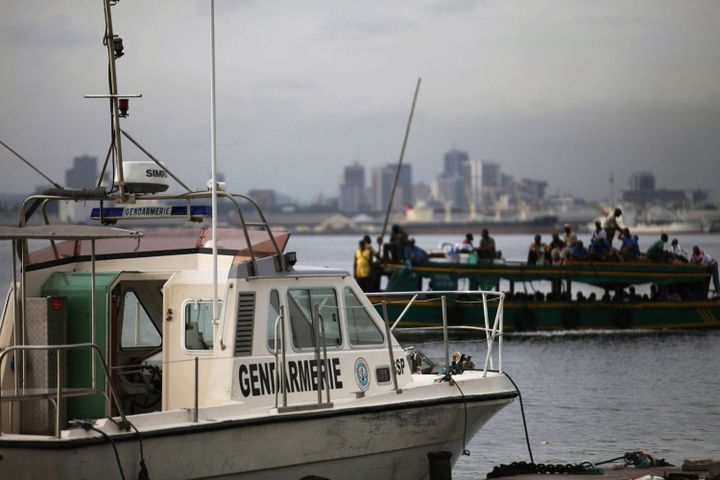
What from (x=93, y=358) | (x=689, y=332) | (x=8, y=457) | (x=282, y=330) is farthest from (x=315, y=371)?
(x=689, y=332)

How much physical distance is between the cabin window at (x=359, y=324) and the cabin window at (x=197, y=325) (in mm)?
1472

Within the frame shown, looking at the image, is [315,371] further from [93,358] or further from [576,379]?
[576,379]

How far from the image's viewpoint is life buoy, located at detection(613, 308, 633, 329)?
38844 millimetres

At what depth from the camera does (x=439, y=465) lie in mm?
13359

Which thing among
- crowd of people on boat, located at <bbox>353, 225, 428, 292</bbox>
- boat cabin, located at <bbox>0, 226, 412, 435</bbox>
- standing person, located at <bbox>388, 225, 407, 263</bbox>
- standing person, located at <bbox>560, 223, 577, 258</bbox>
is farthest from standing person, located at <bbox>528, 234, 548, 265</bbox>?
boat cabin, located at <bbox>0, 226, 412, 435</bbox>

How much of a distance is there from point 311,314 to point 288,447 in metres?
1.37

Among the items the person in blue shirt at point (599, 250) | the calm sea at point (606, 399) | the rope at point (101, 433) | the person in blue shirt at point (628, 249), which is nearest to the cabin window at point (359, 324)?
the rope at point (101, 433)

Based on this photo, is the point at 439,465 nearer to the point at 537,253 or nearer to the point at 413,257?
the point at 413,257

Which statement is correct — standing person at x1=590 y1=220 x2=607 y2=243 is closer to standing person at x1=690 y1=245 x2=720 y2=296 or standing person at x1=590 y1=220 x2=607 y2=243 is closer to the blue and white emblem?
standing person at x1=690 y1=245 x2=720 y2=296

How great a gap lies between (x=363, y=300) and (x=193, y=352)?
189 centimetres

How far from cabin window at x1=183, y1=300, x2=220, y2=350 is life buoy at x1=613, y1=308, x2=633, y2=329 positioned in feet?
91.6

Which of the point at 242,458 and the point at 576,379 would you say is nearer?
the point at 242,458

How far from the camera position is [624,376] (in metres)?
30.7

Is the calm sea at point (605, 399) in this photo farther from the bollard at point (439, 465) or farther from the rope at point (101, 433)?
the bollard at point (439, 465)
